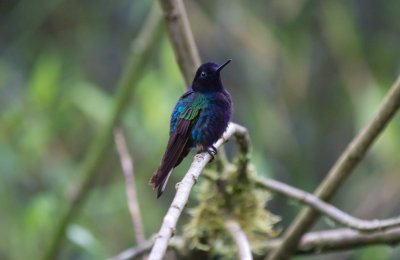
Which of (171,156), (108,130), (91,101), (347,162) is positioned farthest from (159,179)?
(91,101)

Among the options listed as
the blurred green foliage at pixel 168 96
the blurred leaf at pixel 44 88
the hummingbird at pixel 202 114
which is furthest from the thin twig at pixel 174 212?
the blurred leaf at pixel 44 88

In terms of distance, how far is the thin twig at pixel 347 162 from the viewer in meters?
2.04

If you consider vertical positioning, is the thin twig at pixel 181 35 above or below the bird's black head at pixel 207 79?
above

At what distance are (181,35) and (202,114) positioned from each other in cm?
42

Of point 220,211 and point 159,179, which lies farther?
point 220,211

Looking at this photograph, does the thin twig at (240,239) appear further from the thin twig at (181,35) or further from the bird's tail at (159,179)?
the thin twig at (181,35)

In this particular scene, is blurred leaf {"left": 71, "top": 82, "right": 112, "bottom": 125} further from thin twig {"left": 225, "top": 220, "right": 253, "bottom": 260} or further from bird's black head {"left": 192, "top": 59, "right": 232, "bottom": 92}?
thin twig {"left": 225, "top": 220, "right": 253, "bottom": 260}

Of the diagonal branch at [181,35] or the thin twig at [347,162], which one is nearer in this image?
the thin twig at [347,162]

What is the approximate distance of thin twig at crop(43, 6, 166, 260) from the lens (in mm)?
2771

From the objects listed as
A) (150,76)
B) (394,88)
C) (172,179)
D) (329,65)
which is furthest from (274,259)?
(329,65)

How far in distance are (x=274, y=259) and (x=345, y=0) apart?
3.04 meters

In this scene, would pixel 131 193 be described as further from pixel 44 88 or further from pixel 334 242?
pixel 44 88

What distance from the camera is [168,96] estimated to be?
12.5 feet

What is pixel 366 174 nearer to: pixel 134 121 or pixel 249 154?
pixel 134 121
